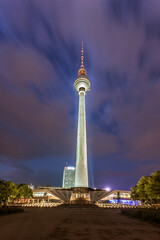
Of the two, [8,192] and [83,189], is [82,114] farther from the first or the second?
[8,192]

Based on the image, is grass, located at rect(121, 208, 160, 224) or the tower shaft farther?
the tower shaft

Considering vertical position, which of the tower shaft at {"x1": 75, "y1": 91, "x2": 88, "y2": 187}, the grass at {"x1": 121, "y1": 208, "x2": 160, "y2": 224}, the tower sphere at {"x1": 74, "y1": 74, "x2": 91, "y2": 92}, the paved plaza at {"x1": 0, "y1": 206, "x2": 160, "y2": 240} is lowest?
the paved plaza at {"x1": 0, "y1": 206, "x2": 160, "y2": 240}

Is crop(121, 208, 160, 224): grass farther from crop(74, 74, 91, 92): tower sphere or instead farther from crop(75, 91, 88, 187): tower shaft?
crop(74, 74, 91, 92): tower sphere

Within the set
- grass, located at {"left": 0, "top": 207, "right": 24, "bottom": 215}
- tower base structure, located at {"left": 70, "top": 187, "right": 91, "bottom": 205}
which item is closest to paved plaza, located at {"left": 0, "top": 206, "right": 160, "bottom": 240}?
grass, located at {"left": 0, "top": 207, "right": 24, "bottom": 215}

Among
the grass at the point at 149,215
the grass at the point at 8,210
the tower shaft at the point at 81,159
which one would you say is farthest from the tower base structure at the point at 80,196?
the grass at the point at 149,215

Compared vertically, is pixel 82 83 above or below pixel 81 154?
above

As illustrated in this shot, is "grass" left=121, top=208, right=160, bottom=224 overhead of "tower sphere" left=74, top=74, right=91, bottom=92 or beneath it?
beneath

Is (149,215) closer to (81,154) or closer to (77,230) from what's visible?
(77,230)

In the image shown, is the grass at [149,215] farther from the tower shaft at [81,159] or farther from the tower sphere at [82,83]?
the tower sphere at [82,83]

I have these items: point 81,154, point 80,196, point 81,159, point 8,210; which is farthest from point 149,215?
point 81,154

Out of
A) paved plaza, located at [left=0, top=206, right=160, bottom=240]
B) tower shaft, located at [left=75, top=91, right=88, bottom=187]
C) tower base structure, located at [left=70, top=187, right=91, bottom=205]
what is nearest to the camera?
paved plaza, located at [left=0, top=206, right=160, bottom=240]

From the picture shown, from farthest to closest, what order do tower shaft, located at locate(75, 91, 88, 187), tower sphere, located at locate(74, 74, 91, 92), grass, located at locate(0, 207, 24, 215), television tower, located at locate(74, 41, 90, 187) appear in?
tower sphere, located at locate(74, 74, 91, 92), television tower, located at locate(74, 41, 90, 187), tower shaft, located at locate(75, 91, 88, 187), grass, located at locate(0, 207, 24, 215)

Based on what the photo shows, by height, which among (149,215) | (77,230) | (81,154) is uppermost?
(81,154)

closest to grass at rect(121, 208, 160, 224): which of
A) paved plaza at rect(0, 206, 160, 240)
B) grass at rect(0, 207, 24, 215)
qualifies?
paved plaza at rect(0, 206, 160, 240)
